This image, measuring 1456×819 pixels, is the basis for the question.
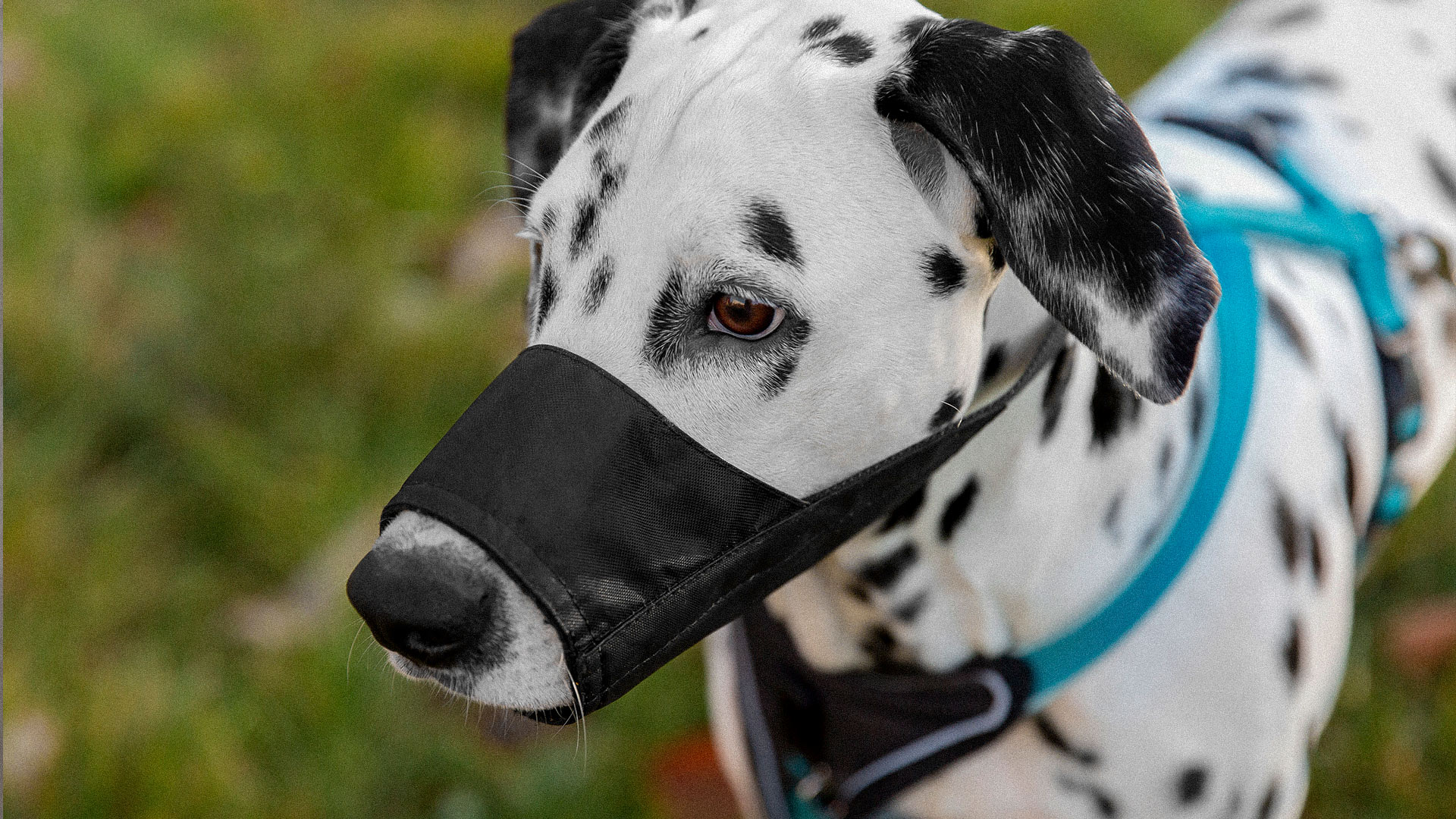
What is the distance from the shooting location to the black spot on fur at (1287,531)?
1.81 meters

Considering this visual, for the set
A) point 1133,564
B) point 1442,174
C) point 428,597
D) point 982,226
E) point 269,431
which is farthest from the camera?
point 269,431

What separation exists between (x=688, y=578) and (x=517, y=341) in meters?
2.37

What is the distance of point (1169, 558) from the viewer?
1711mm

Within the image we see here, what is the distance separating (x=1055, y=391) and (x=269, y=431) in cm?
242

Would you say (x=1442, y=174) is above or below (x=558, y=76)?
below

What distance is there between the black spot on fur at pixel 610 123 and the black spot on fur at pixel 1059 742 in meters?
1.06

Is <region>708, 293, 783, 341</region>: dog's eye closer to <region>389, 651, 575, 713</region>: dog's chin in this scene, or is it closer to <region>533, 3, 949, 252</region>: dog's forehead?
<region>533, 3, 949, 252</region>: dog's forehead

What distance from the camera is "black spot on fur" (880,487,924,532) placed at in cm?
162

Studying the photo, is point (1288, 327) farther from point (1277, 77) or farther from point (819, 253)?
point (819, 253)

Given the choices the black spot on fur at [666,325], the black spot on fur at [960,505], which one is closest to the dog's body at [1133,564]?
the black spot on fur at [960,505]

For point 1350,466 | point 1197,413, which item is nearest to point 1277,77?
point 1350,466

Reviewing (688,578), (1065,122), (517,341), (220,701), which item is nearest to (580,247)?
(688,578)

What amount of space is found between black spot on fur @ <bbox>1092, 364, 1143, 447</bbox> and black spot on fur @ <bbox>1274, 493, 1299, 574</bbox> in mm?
322

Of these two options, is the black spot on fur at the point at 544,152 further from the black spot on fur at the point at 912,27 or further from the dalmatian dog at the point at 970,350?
the black spot on fur at the point at 912,27
